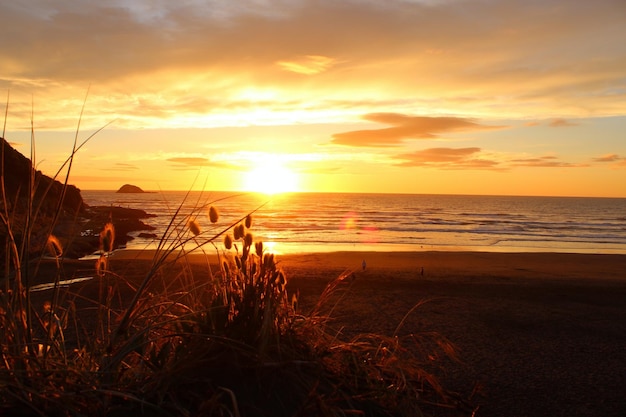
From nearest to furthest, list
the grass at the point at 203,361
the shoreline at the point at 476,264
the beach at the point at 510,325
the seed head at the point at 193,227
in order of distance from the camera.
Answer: the grass at the point at 203,361
the seed head at the point at 193,227
the beach at the point at 510,325
the shoreline at the point at 476,264

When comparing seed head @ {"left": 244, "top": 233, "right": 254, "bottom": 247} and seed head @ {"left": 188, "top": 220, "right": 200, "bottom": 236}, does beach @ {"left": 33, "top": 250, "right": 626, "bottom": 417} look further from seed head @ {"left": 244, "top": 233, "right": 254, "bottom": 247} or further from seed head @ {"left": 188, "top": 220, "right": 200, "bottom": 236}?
seed head @ {"left": 244, "top": 233, "right": 254, "bottom": 247}

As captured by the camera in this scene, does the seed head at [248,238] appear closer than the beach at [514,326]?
Yes

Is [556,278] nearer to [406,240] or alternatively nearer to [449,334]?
[449,334]

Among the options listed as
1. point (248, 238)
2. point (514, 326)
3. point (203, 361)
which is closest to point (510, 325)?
point (514, 326)

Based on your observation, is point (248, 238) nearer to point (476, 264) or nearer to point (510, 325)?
point (510, 325)

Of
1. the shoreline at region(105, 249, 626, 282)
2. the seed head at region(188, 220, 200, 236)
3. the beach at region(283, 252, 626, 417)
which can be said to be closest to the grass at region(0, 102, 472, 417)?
the seed head at region(188, 220, 200, 236)

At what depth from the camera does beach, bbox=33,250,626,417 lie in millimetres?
4211

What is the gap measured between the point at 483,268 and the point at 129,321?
571 inches

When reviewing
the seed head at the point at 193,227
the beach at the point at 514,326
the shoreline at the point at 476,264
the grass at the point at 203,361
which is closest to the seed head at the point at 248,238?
the grass at the point at 203,361

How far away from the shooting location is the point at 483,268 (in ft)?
51.6

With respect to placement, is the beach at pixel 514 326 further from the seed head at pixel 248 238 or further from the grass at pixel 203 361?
the seed head at pixel 248 238

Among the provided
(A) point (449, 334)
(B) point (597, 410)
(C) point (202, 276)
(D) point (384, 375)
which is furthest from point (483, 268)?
(D) point (384, 375)

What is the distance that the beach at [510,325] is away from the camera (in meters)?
4.21

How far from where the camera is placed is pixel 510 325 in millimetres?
6957
